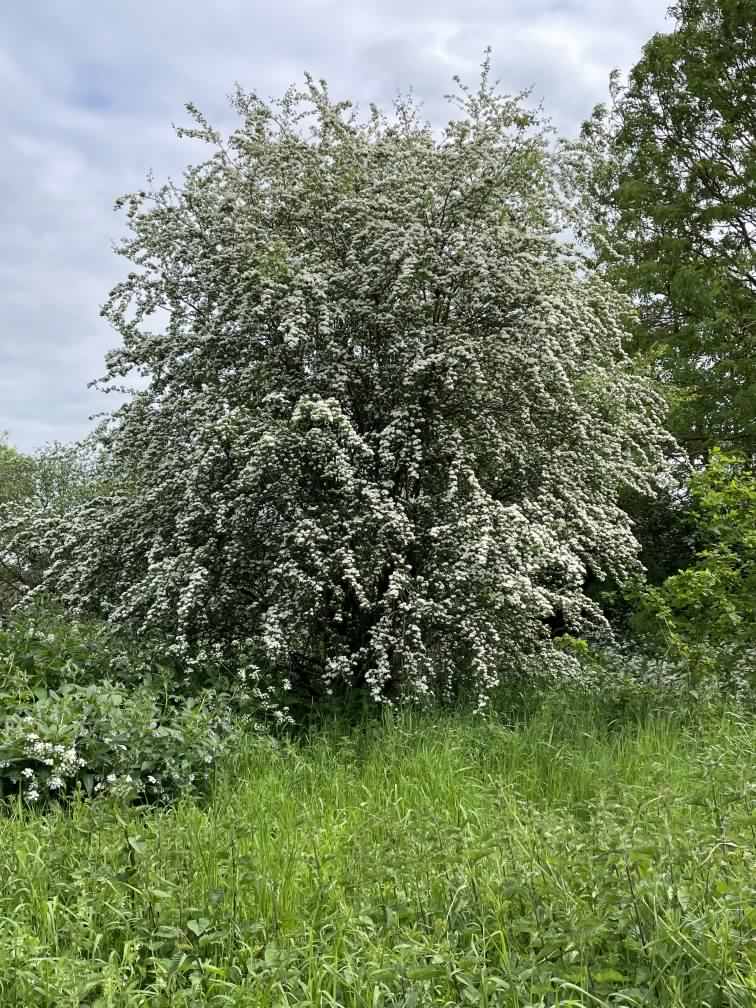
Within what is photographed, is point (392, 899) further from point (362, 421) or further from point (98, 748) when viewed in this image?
point (362, 421)

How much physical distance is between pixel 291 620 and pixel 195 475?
45.8 inches

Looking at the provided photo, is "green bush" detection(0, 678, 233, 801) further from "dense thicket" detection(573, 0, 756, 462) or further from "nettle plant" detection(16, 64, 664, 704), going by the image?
"dense thicket" detection(573, 0, 756, 462)

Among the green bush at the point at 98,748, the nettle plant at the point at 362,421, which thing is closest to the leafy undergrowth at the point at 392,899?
the green bush at the point at 98,748

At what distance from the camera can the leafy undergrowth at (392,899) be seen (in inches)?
97.4

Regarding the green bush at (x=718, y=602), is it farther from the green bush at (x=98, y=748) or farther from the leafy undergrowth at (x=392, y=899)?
the green bush at (x=98, y=748)

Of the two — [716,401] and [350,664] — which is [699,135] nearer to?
[716,401]

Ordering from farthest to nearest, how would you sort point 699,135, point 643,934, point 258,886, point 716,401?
point 699,135
point 716,401
point 258,886
point 643,934

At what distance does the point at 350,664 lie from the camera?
19.8 ft

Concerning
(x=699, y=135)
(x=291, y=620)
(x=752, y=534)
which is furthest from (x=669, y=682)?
(x=699, y=135)

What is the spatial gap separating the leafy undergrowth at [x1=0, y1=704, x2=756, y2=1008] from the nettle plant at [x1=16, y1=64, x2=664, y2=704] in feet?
5.68

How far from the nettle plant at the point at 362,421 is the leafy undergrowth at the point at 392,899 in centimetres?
173

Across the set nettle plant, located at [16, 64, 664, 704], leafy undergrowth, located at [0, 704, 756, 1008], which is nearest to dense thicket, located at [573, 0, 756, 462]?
nettle plant, located at [16, 64, 664, 704]

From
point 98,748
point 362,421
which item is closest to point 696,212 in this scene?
point 362,421

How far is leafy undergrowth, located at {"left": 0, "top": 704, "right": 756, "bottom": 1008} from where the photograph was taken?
2475 millimetres
